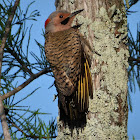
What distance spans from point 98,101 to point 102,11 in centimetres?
77

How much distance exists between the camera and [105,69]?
226cm

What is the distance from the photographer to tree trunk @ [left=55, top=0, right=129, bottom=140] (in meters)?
2.22

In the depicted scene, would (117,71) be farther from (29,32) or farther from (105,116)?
(29,32)

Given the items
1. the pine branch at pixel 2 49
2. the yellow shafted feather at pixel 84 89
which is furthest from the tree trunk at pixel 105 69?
the pine branch at pixel 2 49

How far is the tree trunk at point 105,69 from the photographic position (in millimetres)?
2217

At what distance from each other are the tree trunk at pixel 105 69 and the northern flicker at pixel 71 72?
0.06 metres

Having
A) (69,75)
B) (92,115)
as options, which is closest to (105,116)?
(92,115)

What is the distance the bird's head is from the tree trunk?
0.09 meters

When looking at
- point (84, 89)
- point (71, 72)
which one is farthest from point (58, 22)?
point (84, 89)

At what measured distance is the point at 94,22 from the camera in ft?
7.66

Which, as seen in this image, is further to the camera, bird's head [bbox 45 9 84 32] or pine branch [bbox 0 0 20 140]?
bird's head [bbox 45 9 84 32]

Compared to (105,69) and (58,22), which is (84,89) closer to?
(105,69)

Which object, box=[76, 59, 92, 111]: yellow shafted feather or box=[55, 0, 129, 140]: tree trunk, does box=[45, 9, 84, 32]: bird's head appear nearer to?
box=[55, 0, 129, 140]: tree trunk

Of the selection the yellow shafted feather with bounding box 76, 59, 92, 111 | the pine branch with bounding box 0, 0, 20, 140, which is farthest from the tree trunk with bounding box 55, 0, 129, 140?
the pine branch with bounding box 0, 0, 20, 140
